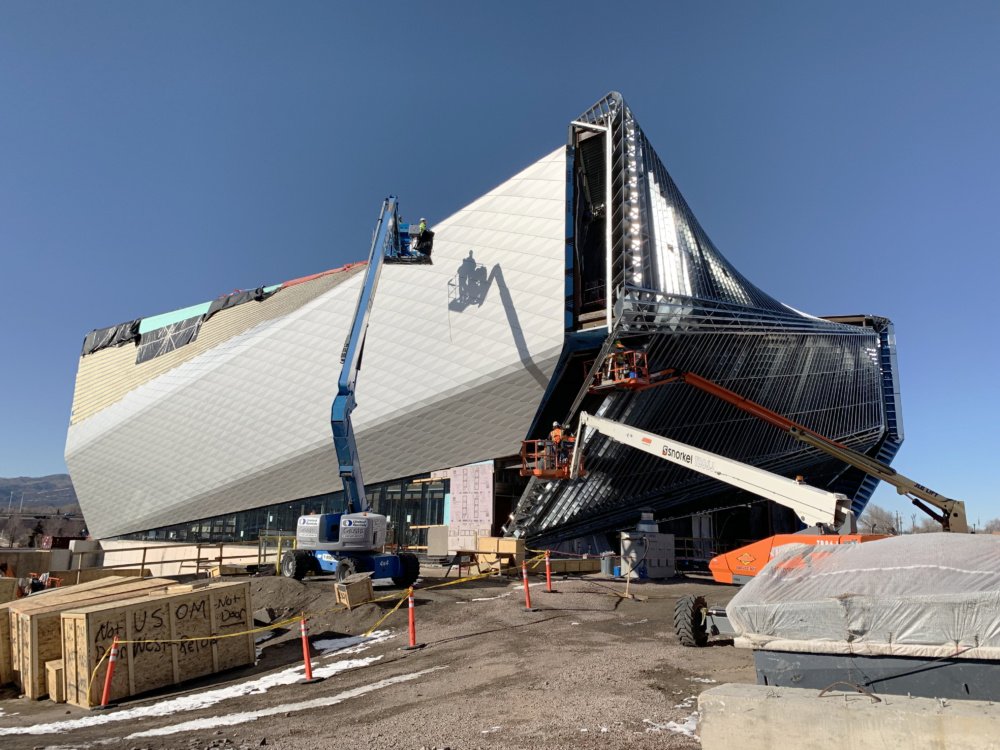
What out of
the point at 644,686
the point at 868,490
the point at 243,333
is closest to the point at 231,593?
the point at 644,686

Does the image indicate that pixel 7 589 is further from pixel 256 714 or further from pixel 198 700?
pixel 256 714

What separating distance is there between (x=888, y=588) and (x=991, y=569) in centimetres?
84

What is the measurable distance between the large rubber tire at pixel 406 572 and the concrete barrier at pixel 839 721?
Answer: 697 inches

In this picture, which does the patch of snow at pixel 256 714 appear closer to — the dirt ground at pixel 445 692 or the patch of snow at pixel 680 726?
the dirt ground at pixel 445 692

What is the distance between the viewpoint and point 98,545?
1945 inches

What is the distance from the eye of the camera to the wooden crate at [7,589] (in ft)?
54.9

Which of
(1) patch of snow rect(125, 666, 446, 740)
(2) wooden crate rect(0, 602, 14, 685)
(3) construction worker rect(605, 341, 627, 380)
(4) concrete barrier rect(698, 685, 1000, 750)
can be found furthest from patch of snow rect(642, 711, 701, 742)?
(3) construction worker rect(605, 341, 627, 380)

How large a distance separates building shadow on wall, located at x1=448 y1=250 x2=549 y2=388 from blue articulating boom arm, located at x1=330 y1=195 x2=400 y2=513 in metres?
4.61

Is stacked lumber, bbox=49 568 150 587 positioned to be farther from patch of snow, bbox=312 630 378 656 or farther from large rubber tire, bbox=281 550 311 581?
patch of snow, bbox=312 630 378 656

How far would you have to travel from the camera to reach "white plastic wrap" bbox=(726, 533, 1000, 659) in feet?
18.4

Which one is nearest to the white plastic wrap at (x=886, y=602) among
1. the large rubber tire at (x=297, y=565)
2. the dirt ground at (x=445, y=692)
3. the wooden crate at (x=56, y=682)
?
the dirt ground at (x=445, y=692)

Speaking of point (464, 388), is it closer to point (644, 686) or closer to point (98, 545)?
point (644, 686)

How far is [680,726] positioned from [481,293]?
26.3 m

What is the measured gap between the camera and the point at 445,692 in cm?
934
